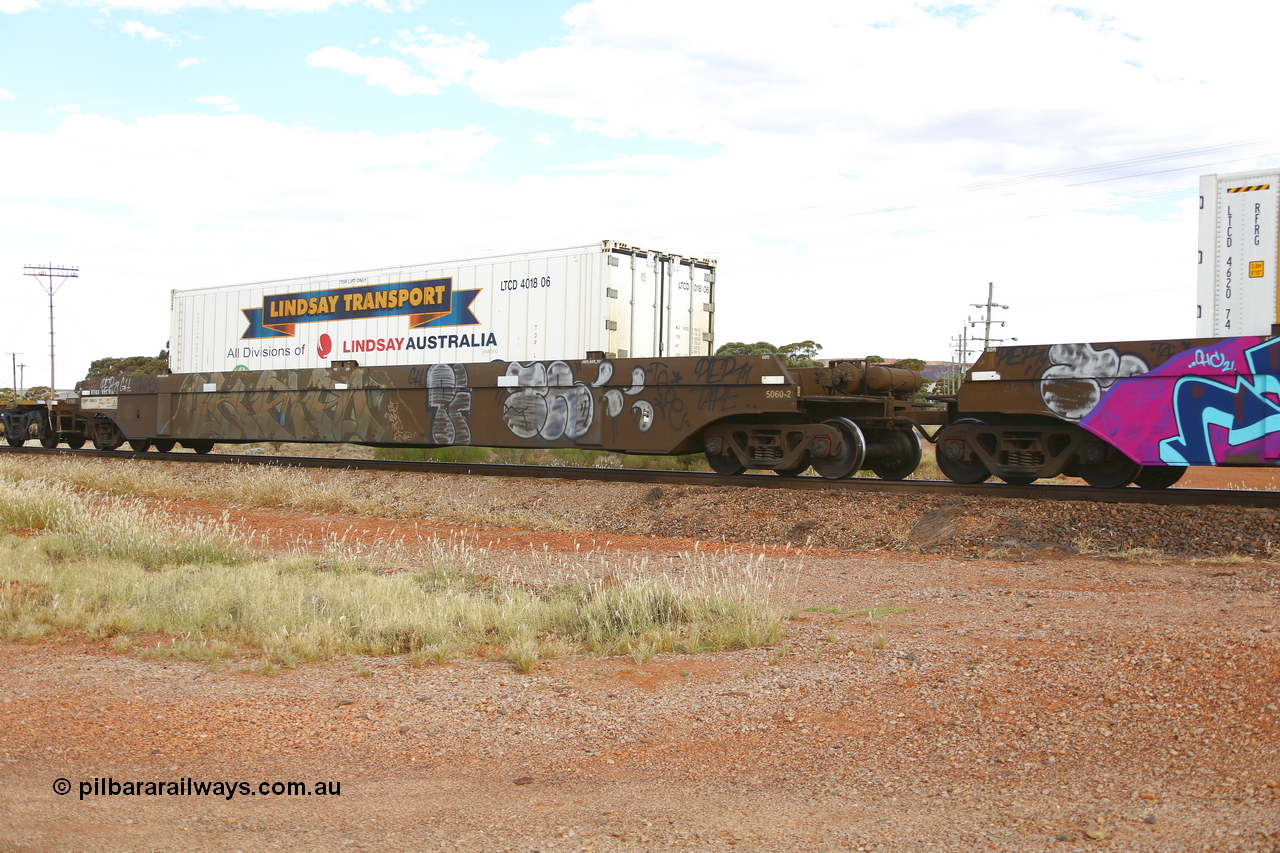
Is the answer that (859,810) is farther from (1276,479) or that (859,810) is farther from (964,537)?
(1276,479)

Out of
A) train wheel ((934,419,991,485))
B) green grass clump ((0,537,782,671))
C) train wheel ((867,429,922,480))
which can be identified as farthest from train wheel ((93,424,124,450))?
train wheel ((934,419,991,485))

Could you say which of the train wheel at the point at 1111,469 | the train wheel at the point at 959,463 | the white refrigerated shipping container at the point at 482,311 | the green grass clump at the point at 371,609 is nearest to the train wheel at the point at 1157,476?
the train wheel at the point at 1111,469

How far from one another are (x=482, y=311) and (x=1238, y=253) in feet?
37.7

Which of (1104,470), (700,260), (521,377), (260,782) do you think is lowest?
(260,782)

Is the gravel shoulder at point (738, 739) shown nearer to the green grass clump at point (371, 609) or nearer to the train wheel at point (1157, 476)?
the green grass clump at point (371, 609)

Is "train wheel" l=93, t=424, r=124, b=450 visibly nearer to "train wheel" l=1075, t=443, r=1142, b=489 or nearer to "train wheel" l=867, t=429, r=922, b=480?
"train wheel" l=867, t=429, r=922, b=480

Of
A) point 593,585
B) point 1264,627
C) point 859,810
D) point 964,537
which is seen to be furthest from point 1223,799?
point 964,537

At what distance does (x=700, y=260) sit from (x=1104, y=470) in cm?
832

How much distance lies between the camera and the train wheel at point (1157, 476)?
12172 millimetres

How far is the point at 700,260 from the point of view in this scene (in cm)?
1792

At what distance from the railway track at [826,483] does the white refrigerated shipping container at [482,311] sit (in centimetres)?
203

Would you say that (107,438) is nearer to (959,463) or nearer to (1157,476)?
(959,463)

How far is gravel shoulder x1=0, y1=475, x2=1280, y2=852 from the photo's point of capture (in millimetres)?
3629

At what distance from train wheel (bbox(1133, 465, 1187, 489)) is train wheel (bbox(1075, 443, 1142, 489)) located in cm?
50
